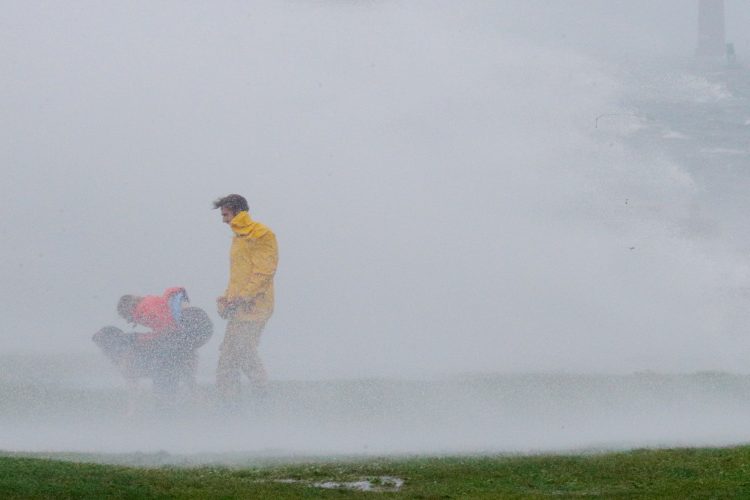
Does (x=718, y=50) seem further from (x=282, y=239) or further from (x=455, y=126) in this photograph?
(x=282, y=239)

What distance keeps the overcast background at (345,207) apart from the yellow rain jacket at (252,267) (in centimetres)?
428

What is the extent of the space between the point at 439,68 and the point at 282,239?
16257 mm

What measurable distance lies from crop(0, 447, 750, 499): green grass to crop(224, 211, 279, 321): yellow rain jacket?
4.26 metres

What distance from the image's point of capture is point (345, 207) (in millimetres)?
33156

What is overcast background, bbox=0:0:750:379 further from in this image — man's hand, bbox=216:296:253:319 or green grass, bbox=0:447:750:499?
green grass, bbox=0:447:750:499

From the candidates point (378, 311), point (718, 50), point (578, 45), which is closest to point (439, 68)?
point (378, 311)

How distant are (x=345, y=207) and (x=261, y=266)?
1361 centimetres

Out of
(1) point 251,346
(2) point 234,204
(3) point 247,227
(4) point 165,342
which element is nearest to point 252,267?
(3) point 247,227

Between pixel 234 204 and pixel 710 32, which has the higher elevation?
pixel 710 32

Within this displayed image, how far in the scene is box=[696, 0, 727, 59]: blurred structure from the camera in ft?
381

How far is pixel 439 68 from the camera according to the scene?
46.5 m

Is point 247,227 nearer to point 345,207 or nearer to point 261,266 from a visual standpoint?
point 261,266

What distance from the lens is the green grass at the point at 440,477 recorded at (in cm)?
1266

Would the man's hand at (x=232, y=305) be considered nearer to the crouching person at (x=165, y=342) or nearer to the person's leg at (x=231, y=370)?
the person's leg at (x=231, y=370)
